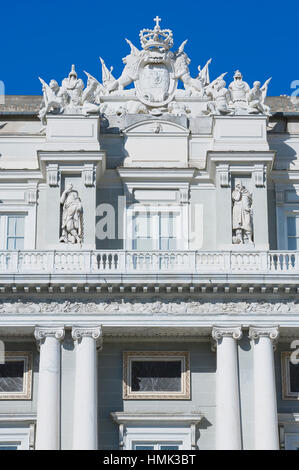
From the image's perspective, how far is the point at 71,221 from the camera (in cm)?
4388

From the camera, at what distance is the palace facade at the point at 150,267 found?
41875 millimetres

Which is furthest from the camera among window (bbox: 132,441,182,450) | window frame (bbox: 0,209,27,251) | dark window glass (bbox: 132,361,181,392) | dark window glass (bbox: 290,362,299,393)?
window frame (bbox: 0,209,27,251)

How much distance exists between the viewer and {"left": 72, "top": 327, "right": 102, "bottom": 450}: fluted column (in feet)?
133

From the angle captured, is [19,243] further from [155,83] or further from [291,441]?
[291,441]

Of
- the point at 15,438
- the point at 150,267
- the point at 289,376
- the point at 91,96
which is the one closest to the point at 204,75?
the point at 91,96

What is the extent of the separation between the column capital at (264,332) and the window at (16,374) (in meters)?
6.37

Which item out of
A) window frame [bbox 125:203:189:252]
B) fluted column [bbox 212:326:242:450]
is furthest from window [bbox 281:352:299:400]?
window frame [bbox 125:203:189:252]

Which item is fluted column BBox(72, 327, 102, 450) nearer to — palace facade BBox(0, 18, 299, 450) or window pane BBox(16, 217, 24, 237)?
palace facade BBox(0, 18, 299, 450)

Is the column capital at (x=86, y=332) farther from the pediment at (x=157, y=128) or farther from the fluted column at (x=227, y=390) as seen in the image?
the pediment at (x=157, y=128)

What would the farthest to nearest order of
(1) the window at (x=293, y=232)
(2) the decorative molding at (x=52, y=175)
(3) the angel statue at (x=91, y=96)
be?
(1) the window at (x=293, y=232)
(3) the angel statue at (x=91, y=96)
(2) the decorative molding at (x=52, y=175)

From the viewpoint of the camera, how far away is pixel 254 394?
41594mm

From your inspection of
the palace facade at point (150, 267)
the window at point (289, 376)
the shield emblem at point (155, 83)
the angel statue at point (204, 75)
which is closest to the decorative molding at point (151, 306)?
the palace facade at point (150, 267)

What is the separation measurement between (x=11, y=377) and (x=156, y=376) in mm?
4114

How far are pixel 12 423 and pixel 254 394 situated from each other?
268 inches
